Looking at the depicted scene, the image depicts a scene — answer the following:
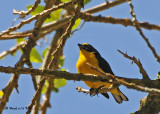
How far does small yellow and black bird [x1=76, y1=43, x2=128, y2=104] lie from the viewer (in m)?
4.90

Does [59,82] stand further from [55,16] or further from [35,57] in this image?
[55,16]

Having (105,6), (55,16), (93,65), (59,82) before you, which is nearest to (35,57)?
(59,82)

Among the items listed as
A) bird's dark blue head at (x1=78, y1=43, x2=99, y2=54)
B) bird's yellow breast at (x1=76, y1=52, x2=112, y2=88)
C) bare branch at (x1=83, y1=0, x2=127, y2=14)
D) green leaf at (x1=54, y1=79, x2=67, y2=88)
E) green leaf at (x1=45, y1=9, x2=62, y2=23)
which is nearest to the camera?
bird's yellow breast at (x1=76, y1=52, x2=112, y2=88)

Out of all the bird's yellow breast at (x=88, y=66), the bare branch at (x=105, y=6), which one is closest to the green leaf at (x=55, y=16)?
the bare branch at (x=105, y=6)

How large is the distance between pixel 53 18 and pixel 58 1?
1.38 m

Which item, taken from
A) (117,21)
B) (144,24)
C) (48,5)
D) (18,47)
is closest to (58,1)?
(48,5)

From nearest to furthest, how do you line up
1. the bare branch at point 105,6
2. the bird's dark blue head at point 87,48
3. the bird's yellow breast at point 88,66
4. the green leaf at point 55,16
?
the bird's yellow breast at point 88,66
the bare branch at point 105,6
the green leaf at point 55,16
the bird's dark blue head at point 87,48

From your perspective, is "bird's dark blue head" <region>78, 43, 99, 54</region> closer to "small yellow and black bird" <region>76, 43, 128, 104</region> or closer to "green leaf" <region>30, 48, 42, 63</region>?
"small yellow and black bird" <region>76, 43, 128, 104</region>

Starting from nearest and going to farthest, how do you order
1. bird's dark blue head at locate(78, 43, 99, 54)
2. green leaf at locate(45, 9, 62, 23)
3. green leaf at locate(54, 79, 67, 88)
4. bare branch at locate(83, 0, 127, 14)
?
1. bare branch at locate(83, 0, 127, 14)
2. green leaf at locate(45, 9, 62, 23)
3. bird's dark blue head at locate(78, 43, 99, 54)
4. green leaf at locate(54, 79, 67, 88)

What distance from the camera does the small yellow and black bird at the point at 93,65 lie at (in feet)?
16.1

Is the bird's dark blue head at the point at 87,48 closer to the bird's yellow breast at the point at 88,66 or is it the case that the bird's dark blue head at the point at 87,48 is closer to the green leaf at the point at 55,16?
the bird's yellow breast at the point at 88,66

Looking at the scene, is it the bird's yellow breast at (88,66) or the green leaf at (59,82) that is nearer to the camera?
the bird's yellow breast at (88,66)

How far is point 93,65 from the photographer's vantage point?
199 inches

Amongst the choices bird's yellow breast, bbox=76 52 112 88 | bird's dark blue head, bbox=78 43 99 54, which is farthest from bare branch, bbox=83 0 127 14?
bird's yellow breast, bbox=76 52 112 88
